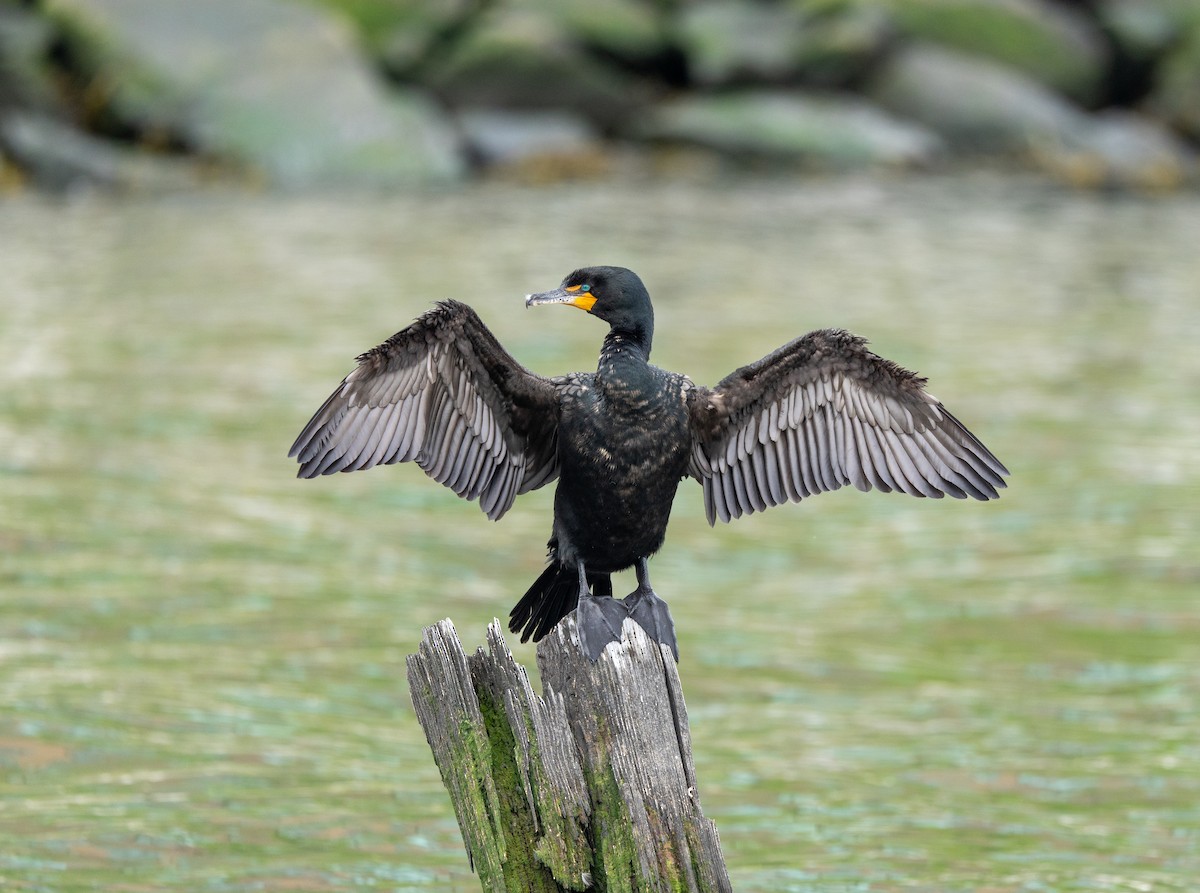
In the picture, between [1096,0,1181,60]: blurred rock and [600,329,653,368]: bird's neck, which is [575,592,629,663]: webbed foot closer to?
[600,329,653,368]: bird's neck

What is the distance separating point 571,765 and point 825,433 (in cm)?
168

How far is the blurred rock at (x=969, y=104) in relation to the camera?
28.5 meters

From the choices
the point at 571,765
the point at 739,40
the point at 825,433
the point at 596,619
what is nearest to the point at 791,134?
the point at 739,40

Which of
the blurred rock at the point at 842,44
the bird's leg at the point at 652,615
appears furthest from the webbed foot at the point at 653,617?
the blurred rock at the point at 842,44

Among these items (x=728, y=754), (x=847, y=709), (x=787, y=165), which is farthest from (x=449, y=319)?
(x=787, y=165)

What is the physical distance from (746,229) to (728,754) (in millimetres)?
15085

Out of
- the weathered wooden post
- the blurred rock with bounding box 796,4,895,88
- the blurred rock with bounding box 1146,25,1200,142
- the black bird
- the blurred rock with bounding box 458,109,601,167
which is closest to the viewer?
the weathered wooden post

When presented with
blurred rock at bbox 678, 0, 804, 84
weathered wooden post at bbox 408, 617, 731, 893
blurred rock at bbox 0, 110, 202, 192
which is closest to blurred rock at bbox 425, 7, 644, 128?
blurred rock at bbox 678, 0, 804, 84

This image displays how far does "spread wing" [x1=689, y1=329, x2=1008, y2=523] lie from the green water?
1627 mm

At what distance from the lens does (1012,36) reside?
29484 millimetres

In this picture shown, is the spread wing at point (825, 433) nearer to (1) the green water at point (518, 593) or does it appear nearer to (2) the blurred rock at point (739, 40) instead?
(1) the green water at point (518, 593)

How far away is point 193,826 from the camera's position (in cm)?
664

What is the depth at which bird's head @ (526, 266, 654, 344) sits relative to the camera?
5.27m

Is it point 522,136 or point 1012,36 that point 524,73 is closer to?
point 522,136
